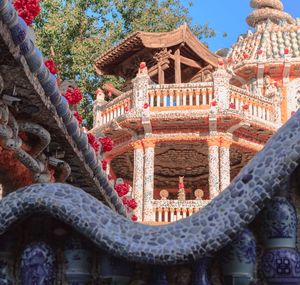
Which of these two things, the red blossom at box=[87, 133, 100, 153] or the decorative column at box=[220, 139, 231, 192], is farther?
the decorative column at box=[220, 139, 231, 192]

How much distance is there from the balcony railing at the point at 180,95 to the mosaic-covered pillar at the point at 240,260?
42.9 ft

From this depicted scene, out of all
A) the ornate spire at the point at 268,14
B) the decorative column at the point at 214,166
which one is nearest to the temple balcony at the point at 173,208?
the decorative column at the point at 214,166

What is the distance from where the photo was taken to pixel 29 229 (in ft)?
6.56

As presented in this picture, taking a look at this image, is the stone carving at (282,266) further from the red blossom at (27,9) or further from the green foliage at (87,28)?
the green foliage at (87,28)

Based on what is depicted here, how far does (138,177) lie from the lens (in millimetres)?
15305

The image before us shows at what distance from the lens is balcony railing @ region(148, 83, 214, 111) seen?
1498 cm

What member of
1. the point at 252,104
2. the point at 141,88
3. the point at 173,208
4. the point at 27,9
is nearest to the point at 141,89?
the point at 141,88

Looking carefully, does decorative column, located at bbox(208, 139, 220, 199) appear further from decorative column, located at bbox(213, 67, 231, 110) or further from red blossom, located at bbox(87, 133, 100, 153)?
red blossom, located at bbox(87, 133, 100, 153)

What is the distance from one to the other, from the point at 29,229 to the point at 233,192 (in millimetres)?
726

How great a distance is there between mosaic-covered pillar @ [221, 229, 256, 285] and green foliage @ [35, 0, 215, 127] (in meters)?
20.2

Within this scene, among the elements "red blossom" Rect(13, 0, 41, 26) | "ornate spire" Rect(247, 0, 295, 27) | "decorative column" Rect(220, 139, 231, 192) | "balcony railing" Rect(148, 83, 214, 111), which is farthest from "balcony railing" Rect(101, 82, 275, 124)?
"red blossom" Rect(13, 0, 41, 26)

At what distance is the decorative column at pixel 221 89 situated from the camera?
14711 mm

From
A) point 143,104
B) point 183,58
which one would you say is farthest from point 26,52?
point 183,58

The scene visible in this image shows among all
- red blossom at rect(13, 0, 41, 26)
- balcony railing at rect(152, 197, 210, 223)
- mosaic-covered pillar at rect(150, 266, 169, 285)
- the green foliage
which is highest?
the green foliage
